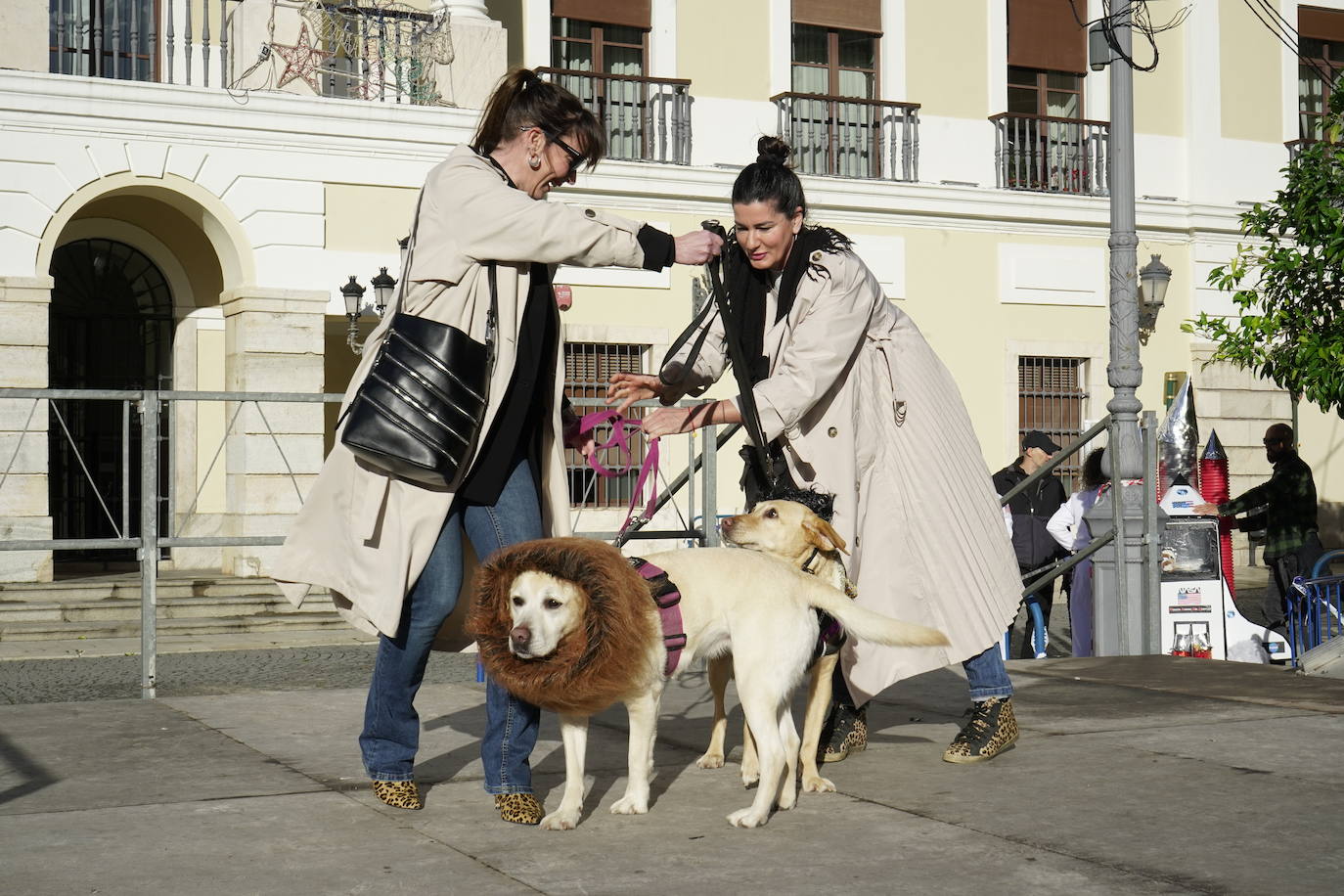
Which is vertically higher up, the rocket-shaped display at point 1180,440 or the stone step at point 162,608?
the rocket-shaped display at point 1180,440

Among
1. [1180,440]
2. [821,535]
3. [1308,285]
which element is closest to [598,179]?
[1180,440]

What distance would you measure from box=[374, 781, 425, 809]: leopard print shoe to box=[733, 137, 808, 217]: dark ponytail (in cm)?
201

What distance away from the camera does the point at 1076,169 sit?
818 inches

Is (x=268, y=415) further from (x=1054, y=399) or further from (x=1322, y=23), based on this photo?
(x=1322, y=23)

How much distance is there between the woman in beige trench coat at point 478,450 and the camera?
414cm

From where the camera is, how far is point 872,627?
431 cm

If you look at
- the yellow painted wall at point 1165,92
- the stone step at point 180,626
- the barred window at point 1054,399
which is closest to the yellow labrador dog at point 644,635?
the stone step at point 180,626

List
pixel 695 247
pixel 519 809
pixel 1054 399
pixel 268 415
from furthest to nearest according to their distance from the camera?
pixel 1054 399, pixel 268 415, pixel 695 247, pixel 519 809

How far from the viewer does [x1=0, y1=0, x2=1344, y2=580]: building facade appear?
49.1 feet

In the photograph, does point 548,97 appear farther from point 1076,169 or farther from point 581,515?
point 1076,169

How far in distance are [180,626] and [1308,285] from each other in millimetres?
9589

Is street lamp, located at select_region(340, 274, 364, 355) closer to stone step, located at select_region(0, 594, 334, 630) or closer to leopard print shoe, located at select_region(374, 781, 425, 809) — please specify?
stone step, located at select_region(0, 594, 334, 630)

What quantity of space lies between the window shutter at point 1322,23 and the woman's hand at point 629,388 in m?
20.2

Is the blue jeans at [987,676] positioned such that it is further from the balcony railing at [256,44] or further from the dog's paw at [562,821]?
the balcony railing at [256,44]
